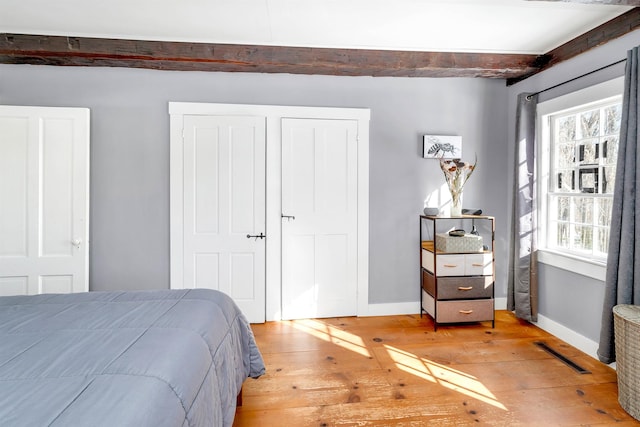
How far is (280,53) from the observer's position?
10.3ft

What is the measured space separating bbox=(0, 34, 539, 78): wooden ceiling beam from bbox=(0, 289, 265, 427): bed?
210 centimetres

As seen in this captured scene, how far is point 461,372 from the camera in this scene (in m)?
2.50

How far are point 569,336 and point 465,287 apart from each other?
886mm

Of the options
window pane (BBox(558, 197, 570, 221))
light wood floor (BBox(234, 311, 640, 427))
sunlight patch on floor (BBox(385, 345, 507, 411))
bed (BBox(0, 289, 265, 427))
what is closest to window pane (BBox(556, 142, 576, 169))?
window pane (BBox(558, 197, 570, 221))

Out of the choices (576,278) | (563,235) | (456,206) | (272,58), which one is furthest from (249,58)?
(576,278)

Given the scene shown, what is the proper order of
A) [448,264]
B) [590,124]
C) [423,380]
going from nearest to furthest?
[423,380]
[590,124]
[448,264]

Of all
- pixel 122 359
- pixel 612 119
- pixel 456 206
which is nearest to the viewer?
pixel 122 359

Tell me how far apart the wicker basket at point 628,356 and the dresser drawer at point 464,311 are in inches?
45.2

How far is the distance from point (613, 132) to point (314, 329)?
114 inches

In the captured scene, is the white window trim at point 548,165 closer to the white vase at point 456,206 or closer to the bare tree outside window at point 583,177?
the bare tree outside window at point 583,177

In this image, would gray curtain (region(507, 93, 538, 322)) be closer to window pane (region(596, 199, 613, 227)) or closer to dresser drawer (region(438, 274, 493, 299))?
dresser drawer (region(438, 274, 493, 299))

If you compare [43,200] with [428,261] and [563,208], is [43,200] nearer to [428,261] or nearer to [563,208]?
[428,261]

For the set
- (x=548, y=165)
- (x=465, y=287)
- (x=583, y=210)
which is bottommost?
(x=465, y=287)

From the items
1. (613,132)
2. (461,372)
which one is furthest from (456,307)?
(613,132)
